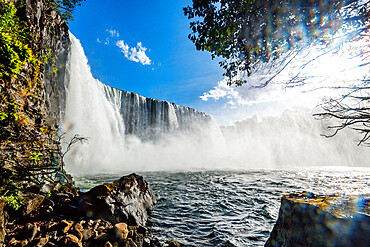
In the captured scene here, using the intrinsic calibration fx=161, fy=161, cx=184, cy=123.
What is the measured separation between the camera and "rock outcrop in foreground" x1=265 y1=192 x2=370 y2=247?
69.4 inches

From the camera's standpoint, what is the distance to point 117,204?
4551 mm

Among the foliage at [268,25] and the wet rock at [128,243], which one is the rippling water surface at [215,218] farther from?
the foliage at [268,25]

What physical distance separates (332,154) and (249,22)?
6896cm

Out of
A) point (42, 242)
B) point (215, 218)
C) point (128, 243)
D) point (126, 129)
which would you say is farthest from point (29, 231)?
point (126, 129)

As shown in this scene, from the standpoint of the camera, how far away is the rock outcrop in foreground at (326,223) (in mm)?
1762

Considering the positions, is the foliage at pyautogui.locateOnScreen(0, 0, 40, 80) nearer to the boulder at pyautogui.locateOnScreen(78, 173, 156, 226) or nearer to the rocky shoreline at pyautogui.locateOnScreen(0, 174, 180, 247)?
the rocky shoreline at pyautogui.locateOnScreen(0, 174, 180, 247)

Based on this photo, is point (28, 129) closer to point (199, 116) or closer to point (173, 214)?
point (173, 214)

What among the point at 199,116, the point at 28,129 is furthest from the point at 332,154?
the point at 28,129

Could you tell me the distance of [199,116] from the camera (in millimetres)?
36344

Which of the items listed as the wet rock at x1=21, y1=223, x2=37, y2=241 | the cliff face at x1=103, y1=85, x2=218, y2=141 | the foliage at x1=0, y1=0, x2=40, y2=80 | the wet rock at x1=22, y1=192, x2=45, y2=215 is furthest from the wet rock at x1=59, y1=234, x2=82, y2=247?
the cliff face at x1=103, y1=85, x2=218, y2=141

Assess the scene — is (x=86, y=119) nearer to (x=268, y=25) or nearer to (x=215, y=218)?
(x=215, y=218)

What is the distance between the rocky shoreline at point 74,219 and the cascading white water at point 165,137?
13.6ft

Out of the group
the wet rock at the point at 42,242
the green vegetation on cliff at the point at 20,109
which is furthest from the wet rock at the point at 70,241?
the green vegetation on cliff at the point at 20,109

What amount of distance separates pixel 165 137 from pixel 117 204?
84.8 feet
